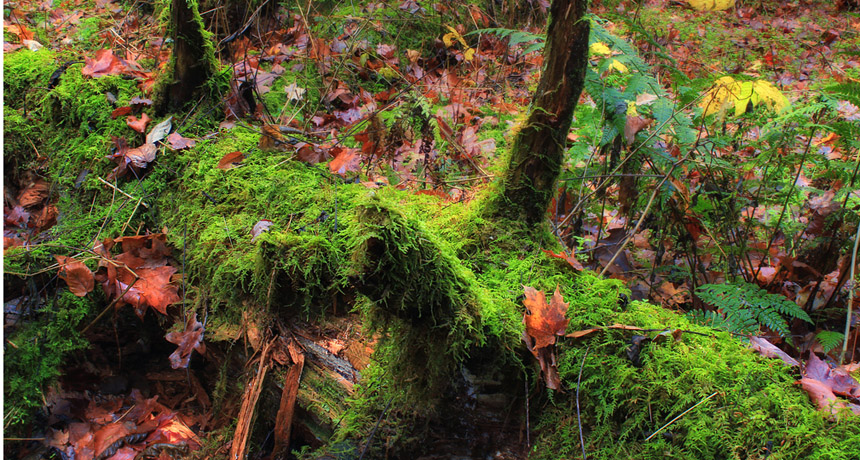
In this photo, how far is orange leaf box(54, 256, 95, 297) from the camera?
2318mm

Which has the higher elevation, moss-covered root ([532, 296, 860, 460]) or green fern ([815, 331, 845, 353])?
moss-covered root ([532, 296, 860, 460])

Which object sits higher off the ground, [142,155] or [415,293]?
[415,293]

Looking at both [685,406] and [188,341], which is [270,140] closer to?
[188,341]

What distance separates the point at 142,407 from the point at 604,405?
2291 mm

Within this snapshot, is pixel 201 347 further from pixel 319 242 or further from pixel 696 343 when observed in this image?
pixel 696 343

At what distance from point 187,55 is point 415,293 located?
7.93 feet

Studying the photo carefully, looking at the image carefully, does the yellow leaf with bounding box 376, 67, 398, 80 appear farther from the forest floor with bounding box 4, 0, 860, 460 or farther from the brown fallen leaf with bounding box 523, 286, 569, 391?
the brown fallen leaf with bounding box 523, 286, 569, 391

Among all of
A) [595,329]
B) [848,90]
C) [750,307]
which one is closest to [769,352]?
[750,307]

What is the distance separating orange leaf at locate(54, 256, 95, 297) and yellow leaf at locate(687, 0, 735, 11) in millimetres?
8988

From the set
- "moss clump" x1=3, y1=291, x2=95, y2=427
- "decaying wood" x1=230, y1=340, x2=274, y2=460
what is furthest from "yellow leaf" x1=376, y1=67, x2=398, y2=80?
"decaying wood" x1=230, y1=340, x2=274, y2=460

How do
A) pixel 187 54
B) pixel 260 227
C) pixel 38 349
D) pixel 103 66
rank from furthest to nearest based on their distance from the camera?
pixel 103 66, pixel 187 54, pixel 38 349, pixel 260 227

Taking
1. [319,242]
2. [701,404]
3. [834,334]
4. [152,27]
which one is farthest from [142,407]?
[152,27]

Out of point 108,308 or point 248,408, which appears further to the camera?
point 108,308

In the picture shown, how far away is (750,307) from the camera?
2.05 metres
